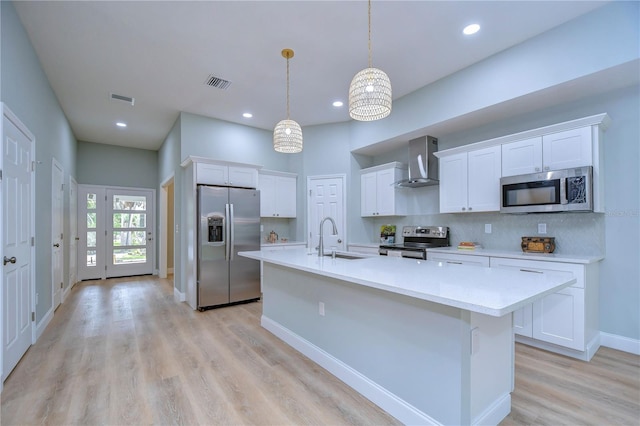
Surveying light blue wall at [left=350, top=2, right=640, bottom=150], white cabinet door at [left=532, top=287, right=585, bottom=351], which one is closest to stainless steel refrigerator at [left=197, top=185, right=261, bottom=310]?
light blue wall at [left=350, top=2, right=640, bottom=150]

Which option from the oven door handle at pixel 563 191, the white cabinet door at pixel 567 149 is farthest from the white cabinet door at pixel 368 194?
the oven door handle at pixel 563 191

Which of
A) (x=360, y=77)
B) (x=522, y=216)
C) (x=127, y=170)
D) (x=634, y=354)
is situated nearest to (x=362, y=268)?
(x=360, y=77)

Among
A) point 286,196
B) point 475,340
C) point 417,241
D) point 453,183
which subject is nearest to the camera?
point 475,340

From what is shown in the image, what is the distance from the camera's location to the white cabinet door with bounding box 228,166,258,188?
479 centimetres

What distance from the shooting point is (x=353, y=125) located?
17.2 ft

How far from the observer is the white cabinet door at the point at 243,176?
4.79 metres

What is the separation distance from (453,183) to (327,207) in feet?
7.34

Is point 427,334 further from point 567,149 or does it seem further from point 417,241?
point 417,241

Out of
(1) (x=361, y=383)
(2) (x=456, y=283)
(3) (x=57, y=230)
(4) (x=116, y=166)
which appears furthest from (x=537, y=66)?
(4) (x=116, y=166)

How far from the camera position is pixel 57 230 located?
436 centimetres

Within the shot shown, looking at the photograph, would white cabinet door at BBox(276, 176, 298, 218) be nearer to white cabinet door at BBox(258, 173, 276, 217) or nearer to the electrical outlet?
white cabinet door at BBox(258, 173, 276, 217)

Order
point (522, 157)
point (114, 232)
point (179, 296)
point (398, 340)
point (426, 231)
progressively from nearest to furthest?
point (398, 340) → point (522, 157) → point (426, 231) → point (179, 296) → point (114, 232)

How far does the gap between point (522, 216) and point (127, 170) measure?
790 centimetres

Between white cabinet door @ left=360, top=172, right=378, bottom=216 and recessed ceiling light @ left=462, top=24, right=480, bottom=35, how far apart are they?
2.51 metres
